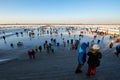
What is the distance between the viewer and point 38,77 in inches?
290

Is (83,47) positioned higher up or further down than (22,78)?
higher up

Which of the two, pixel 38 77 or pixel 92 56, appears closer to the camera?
pixel 92 56

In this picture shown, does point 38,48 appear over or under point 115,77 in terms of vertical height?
under

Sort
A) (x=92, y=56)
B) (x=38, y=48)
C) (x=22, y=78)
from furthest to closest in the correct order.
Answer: (x=38, y=48) < (x=22, y=78) < (x=92, y=56)

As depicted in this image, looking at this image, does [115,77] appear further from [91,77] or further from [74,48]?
[74,48]

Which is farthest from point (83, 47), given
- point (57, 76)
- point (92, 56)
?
point (57, 76)

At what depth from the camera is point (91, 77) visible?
272 inches

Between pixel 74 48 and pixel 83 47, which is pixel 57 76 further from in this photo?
pixel 74 48

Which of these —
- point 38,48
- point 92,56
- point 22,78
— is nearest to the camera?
point 92,56

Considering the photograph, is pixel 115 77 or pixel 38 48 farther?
pixel 38 48

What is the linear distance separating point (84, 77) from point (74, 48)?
1992 centimetres

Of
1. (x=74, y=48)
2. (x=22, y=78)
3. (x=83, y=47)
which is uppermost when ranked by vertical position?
(x=83, y=47)

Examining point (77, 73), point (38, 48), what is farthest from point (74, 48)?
point (77, 73)

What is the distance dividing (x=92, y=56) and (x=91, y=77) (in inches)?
32.7
